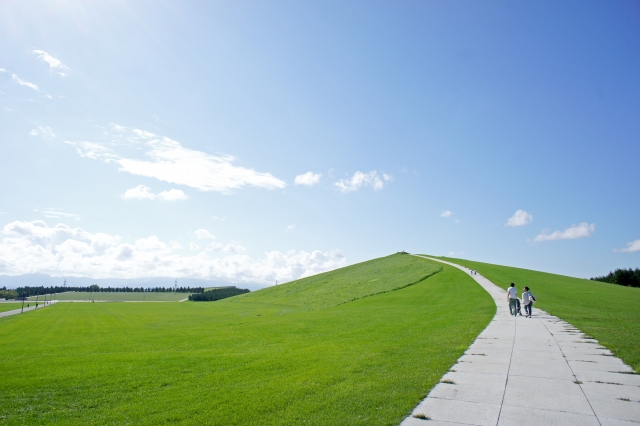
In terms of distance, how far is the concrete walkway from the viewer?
26.4 feet

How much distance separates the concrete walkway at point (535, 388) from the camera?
804cm

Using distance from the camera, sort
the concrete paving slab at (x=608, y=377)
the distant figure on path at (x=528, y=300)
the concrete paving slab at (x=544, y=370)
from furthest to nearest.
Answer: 1. the distant figure on path at (x=528, y=300)
2. the concrete paving slab at (x=544, y=370)
3. the concrete paving slab at (x=608, y=377)

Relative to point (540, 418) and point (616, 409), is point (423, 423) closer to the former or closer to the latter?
point (540, 418)

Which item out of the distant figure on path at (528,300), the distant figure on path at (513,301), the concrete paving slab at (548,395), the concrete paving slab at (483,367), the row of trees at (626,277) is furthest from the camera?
the row of trees at (626,277)

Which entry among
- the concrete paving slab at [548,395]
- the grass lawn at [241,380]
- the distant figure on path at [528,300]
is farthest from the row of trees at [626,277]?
the concrete paving slab at [548,395]

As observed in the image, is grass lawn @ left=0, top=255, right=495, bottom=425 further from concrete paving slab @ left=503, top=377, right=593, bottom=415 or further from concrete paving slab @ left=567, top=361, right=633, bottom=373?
concrete paving slab @ left=567, top=361, right=633, bottom=373

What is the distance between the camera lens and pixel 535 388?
10055 millimetres

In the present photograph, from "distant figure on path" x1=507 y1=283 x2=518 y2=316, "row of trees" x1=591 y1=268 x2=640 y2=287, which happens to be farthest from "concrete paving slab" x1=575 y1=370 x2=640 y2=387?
"row of trees" x1=591 y1=268 x2=640 y2=287

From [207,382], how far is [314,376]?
3.37m

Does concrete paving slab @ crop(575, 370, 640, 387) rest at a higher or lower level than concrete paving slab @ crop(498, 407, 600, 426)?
lower

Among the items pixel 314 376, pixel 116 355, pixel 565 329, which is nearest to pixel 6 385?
pixel 116 355

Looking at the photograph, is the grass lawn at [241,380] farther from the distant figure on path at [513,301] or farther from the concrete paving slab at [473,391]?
the distant figure on path at [513,301]

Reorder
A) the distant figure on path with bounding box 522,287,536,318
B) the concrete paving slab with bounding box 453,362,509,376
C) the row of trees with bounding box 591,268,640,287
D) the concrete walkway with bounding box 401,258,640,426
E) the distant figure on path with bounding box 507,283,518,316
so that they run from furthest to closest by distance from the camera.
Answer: the row of trees with bounding box 591,268,640,287 → the distant figure on path with bounding box 507,283,518,316 → the distant figure on path with bounding box 522,287,536,318 → the concrete paving slab with bounding box 453,362,509,376 → the concrete walkway with bounding box 401,258,640,426

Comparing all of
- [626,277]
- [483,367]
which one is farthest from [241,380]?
[626,277]
